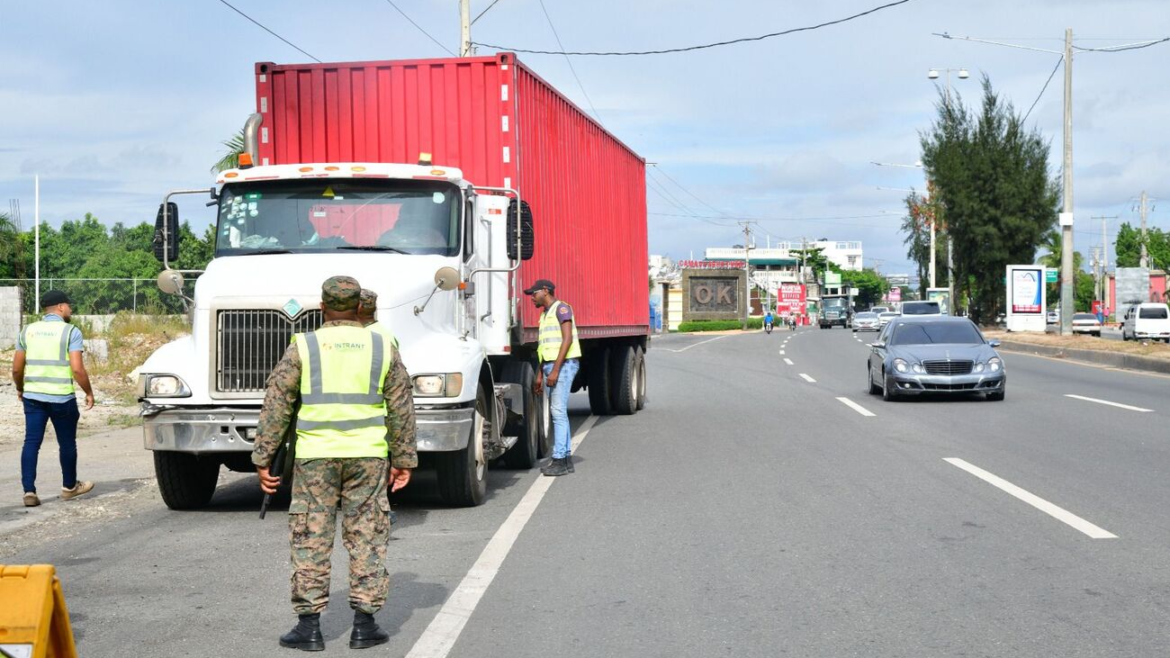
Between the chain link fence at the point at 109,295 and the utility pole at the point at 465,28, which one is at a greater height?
the utility pole at the point at 465,28

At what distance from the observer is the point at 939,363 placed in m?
19.1

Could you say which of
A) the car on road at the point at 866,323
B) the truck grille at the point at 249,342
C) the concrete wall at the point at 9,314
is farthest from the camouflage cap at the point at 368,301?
the car on road at the point at 866,323

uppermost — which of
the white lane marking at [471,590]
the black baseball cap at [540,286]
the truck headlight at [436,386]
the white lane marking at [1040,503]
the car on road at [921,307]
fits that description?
the black baseball cap at [540,286]

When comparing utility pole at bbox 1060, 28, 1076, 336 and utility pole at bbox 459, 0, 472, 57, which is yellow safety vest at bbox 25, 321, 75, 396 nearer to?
utility pole at bbox 459, 0, 472, 57

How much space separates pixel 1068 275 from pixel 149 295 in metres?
27.0

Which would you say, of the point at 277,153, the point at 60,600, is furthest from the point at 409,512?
the point at 60,600

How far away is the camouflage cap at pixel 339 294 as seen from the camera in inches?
230

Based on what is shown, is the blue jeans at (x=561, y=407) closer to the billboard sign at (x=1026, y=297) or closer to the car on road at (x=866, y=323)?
the billboard sign at (x=1026, y=297)

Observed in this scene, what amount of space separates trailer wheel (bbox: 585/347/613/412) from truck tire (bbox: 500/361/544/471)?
560 cm

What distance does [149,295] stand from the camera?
126ft

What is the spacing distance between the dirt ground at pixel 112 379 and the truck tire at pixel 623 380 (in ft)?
22.5

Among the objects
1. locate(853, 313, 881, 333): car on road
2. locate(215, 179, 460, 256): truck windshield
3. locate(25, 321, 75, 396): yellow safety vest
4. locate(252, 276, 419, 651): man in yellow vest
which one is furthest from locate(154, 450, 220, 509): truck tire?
locate(853, 313, 881, 333): car on road

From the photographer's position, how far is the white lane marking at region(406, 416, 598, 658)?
18.8 ft

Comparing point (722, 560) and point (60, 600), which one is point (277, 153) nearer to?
point (722, 560)
